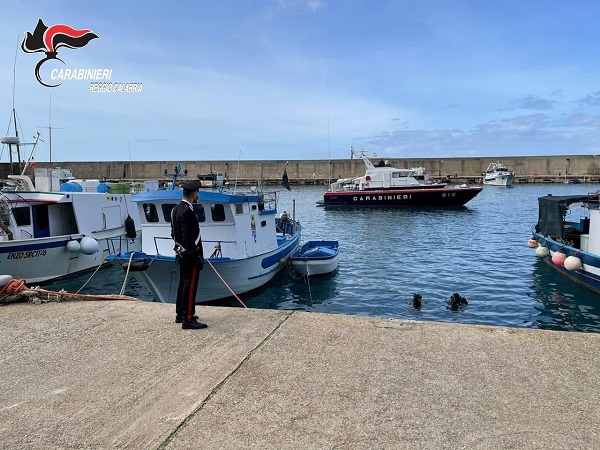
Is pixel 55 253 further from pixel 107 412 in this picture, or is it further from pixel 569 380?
pixel 569 380

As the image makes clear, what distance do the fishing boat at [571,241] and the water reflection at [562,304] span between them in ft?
0.98

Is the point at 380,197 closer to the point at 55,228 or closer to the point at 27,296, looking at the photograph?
the point at 55,228

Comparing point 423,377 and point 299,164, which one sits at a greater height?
point 299,164

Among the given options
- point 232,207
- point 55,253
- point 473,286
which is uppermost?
point 232,207

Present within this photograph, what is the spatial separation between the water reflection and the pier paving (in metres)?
6.89

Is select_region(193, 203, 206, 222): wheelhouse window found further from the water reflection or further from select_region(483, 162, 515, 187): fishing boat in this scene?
select_region(483, 162, 515, 187): fishing boat

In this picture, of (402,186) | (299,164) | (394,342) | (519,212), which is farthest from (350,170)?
(394,342)

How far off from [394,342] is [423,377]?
0.87m

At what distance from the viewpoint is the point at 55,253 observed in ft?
51.7

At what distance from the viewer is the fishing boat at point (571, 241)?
1318 cm

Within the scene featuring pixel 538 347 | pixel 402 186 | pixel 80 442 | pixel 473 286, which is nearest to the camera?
pixel 80 442

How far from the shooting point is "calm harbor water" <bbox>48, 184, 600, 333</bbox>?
40.2 ft

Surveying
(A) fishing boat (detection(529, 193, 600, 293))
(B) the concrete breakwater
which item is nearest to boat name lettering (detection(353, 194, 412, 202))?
(A) fishing boat (detection(529, 193, 600, 293))

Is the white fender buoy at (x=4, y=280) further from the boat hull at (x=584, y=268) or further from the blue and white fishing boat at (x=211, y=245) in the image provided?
the boat hull at (x=584, y=268)
